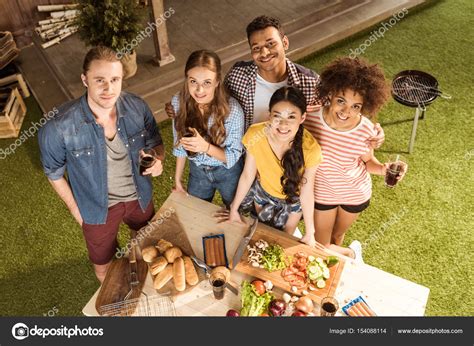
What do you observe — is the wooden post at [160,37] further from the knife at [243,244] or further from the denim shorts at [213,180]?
the knife at [243,244]

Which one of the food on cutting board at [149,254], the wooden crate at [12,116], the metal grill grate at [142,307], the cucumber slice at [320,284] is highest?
the food on cutting board at [149,254]

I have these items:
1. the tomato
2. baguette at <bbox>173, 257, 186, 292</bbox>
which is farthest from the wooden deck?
the tomato

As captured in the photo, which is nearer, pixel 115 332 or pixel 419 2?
pixel 115 332

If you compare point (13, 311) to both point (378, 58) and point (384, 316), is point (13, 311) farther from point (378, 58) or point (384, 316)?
point (378, 58)

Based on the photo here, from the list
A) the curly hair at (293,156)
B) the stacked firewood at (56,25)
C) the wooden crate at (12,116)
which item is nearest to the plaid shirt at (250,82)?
the curly hair at (293,156)

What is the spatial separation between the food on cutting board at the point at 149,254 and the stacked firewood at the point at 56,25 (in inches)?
151

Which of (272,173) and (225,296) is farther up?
(272,173)

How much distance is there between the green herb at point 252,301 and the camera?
104 inches

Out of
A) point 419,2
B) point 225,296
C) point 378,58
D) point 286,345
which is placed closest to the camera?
point 286,345

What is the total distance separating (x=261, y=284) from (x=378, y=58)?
4.04 meters

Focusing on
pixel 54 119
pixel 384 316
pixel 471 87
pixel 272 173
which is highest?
pixel 54 119

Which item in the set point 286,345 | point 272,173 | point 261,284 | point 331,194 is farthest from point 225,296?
point 331,194

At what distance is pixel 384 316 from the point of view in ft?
8.83

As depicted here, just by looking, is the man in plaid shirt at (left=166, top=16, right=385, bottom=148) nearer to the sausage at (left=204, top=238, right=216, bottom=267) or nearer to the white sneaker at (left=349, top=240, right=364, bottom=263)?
the sausage at (left=204, top=238, right=216, bottom=267)
